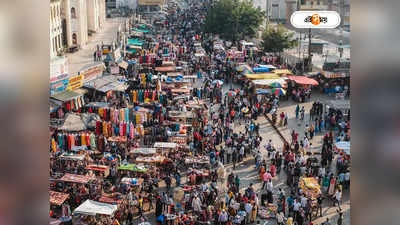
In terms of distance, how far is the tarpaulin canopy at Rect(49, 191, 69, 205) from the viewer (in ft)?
47.4

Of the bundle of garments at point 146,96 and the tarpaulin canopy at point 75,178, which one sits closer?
the tarpaulin canopy at point 75,178

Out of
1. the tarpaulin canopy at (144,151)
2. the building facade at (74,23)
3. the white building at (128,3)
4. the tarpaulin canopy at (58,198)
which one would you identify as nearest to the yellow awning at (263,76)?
the tarpaulin canopy at (144,151)

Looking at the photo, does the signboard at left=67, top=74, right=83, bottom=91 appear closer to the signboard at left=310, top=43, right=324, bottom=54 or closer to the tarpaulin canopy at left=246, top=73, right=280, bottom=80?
the tarpaulin canopy at left=246, top=73, right=280, bottom=80

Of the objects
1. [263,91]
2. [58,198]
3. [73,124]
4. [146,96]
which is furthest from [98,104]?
[58,198]

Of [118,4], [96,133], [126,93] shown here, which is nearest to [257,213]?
[96,133]

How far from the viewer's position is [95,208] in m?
13.7

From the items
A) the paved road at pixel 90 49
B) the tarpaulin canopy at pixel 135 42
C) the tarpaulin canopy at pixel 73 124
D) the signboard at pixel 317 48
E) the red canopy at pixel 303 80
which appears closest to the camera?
the tarpaulin canopy at pixel 73 124

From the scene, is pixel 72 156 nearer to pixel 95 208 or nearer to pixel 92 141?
pixel 92 141

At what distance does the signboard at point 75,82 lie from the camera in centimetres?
2450

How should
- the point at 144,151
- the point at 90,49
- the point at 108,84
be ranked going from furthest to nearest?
the point at 90,49, the point at 108,84, the point at 144,151

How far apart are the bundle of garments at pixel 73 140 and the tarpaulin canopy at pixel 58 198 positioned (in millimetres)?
3725

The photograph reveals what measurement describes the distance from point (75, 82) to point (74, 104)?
1.70m

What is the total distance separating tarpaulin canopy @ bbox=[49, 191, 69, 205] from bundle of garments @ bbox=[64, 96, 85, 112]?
864 cm

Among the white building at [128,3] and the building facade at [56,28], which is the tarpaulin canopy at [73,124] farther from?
the white building at [128,3]
